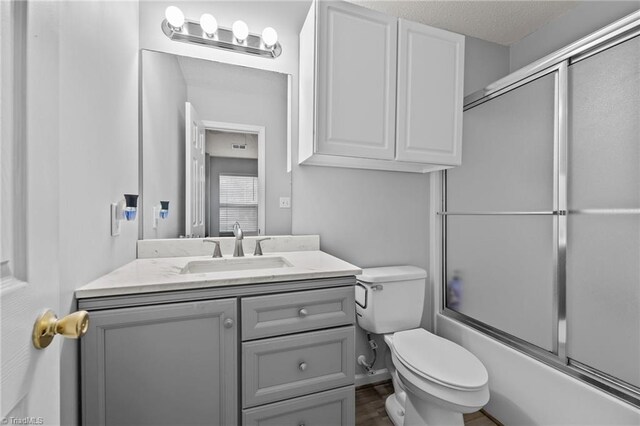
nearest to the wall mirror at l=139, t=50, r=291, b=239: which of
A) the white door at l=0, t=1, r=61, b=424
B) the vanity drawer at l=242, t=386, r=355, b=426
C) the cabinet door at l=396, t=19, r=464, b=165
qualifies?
the cabinet door at l=396, t=19, r=464, b=165

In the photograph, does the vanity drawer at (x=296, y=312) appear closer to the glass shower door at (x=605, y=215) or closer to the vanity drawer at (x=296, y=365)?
the vanity drawer at (x=296, y=365)

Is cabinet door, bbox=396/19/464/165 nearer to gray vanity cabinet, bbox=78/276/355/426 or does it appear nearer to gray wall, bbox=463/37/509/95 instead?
gray wall, bbox=463/37/509/95

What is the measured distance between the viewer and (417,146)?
1.60 m

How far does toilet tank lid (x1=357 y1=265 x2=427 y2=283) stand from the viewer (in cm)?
164

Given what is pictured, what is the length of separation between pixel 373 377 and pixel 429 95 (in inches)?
72.0

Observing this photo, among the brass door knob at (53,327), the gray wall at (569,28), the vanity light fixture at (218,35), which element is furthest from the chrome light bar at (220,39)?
the gray wall at (569,28)

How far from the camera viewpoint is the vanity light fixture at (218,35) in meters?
1.46

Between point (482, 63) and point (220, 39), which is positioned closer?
point (220, 39)

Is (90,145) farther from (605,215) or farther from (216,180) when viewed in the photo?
(605,215)

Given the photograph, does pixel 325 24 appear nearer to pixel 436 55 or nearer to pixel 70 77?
pixel 436 55

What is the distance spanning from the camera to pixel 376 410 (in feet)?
5.43

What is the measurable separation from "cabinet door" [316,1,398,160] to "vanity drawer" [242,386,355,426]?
111 centimetres

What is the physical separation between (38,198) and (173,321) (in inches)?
26.1

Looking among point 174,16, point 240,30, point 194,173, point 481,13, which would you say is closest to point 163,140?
point 194,173
